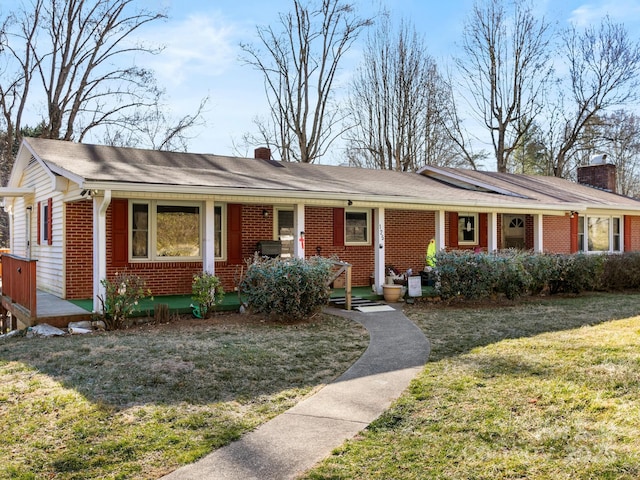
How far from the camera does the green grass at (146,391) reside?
3.47m

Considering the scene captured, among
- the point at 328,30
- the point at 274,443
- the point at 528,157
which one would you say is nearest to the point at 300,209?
the point at 274,443

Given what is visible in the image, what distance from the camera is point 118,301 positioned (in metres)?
8.04

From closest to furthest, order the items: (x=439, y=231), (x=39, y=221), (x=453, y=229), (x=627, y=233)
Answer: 1. (x=439, y=231)
2. (x=39, y=221)
3. (x=453, y=229)
4. (x=627, y=233)

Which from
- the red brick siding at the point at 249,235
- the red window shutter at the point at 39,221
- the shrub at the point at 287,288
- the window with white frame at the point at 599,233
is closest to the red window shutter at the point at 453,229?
the window with white frame at the point at 599,233

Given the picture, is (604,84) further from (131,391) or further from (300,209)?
(131,391)

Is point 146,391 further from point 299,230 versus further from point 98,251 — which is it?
point 299,230

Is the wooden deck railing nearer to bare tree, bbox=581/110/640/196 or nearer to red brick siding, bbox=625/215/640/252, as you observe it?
red brick siding, bbox=625/215/640/252

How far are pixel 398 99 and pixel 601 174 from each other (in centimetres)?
1009

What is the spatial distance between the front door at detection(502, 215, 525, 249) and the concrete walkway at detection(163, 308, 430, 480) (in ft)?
35.2

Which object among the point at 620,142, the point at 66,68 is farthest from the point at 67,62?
the point at 620,142

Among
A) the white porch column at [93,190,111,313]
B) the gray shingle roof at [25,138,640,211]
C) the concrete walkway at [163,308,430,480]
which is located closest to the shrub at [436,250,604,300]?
the gray shingle roof at [25,138,640,211]

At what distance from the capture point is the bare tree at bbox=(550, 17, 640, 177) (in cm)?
2534

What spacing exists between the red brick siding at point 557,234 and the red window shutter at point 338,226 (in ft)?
22.6

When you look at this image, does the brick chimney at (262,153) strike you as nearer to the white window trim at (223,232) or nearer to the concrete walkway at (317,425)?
the white window trim at (223,232)
